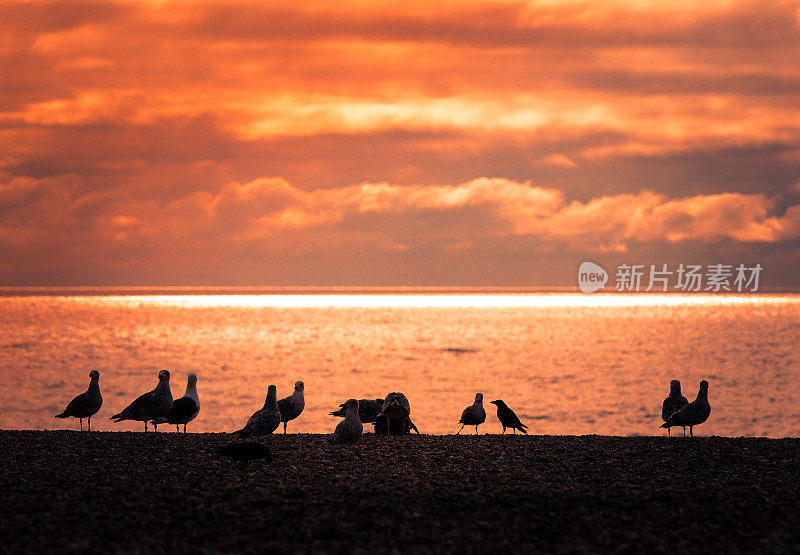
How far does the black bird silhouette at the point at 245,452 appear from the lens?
17344 mm

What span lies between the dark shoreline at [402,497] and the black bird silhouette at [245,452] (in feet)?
0.63

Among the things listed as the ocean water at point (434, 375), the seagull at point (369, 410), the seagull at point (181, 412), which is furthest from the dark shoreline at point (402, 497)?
the ocean water at point (434, 375)

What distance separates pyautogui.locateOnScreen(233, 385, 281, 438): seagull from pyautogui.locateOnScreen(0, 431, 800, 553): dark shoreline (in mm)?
753

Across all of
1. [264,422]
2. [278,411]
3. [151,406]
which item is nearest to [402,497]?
[264,422]

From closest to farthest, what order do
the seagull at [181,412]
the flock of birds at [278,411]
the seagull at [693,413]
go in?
the flock of birds at [278,411], the seagull at [693,413], the seagull at [181,412]

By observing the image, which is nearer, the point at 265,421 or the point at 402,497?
the point at 402,497

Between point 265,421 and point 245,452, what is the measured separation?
11.5ft

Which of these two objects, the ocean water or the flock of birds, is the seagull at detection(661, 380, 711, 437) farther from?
the ocean water

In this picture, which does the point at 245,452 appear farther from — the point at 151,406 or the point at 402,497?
the point at 151,406

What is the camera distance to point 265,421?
2094cm

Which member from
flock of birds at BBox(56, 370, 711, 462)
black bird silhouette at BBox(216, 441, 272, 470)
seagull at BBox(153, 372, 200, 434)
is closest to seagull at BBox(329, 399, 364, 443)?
flock of birds at BBox(56, 370, 711, 462)

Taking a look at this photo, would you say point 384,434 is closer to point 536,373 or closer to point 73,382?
point 73,382

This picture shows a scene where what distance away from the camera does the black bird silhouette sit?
17344mm

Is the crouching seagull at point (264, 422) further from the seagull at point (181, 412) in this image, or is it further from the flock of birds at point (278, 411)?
the seagull at point (181, 412)
